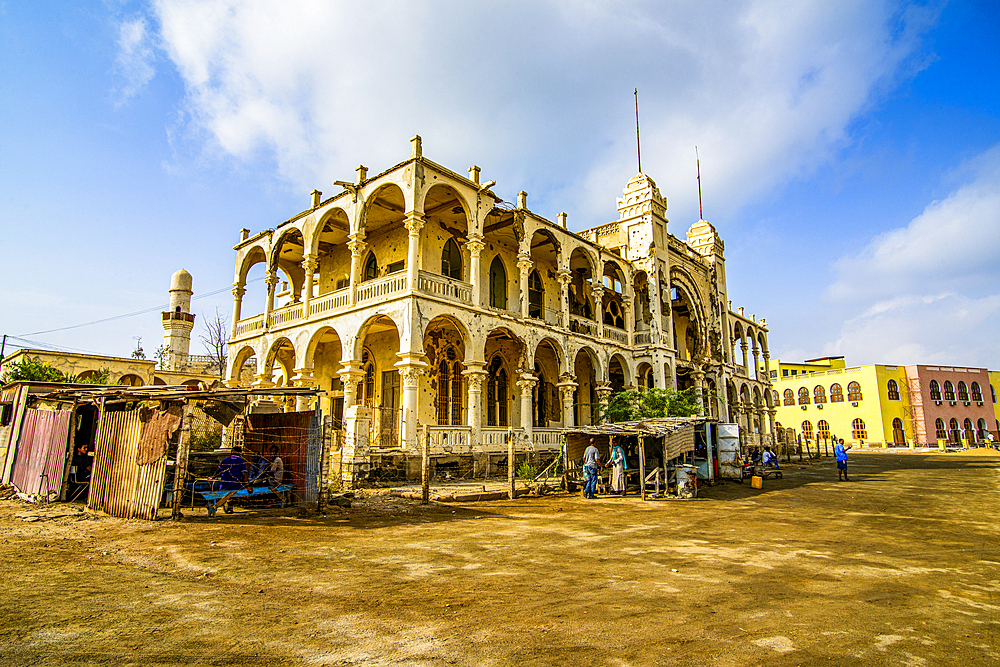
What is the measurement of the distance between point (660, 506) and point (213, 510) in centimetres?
995

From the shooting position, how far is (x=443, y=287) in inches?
722

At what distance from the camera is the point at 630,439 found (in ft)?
57.7

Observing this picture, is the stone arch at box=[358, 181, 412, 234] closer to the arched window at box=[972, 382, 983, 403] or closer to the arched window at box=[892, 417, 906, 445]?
the arched window at box=[892, 417, 906, 445]

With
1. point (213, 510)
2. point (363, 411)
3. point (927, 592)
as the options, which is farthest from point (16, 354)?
point (927, 592)

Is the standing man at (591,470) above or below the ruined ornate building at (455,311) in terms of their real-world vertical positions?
below

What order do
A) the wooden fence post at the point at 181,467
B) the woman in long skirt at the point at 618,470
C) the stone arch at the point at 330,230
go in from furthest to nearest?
1. the stone arch at the point at 330,230
2. the woman in long skirt at the point at 618,470
3. the wooden fence post at the point at 181,467

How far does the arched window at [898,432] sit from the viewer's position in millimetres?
54562

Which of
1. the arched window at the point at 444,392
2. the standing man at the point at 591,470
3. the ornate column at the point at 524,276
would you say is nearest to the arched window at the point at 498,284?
the ornate column at the point at 524,276

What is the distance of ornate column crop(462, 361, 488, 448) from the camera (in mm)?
18500

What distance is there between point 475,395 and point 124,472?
1025cm

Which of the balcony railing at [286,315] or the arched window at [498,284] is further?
the arched window at [498,284]

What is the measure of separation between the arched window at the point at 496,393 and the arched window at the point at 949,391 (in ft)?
182

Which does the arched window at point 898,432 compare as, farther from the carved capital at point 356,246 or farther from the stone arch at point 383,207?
the carved capital at point 356,246

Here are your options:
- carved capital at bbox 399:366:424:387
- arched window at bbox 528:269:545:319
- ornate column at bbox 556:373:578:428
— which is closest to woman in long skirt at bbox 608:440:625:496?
carved capital at bbox 399:366:424:387
